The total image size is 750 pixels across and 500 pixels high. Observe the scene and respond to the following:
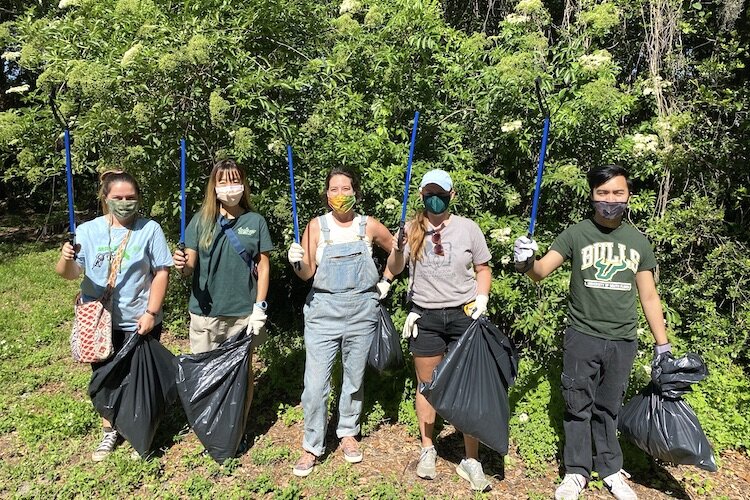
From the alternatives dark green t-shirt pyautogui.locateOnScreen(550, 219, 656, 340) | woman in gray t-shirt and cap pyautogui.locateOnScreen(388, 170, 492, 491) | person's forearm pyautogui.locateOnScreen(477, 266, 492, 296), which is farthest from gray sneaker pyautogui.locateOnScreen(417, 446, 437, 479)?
dark green t-shirt pyautogui.locateOnScreen(550, 219, 656, 340)

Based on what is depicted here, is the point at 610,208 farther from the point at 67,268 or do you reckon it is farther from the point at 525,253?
the point at 67,268

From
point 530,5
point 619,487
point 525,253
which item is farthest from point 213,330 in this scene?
point 530,5

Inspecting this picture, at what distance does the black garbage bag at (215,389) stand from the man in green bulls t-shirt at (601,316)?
1.74 m

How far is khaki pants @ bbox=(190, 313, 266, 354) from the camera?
3.20 m

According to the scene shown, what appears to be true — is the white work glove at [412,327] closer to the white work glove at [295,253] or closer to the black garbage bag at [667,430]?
the white work glove at [295,253]

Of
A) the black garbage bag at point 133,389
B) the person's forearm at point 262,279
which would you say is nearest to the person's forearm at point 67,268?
the black garbage bag at point 133,389

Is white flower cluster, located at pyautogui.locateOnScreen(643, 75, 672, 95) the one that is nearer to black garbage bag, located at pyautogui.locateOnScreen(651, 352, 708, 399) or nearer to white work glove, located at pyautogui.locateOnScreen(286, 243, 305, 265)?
black garbage bag, located at pyautogui.locateOnScreen(651, 352, 708, 399)

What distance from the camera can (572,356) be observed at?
9.43 ft

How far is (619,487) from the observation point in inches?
114

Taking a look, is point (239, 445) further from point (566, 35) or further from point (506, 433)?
point (566, 35)

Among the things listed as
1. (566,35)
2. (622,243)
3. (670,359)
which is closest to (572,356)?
(670,359)

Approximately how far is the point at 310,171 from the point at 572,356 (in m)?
2.28

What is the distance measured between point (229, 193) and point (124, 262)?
0.73m

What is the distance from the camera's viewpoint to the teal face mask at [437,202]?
9.30 feet
